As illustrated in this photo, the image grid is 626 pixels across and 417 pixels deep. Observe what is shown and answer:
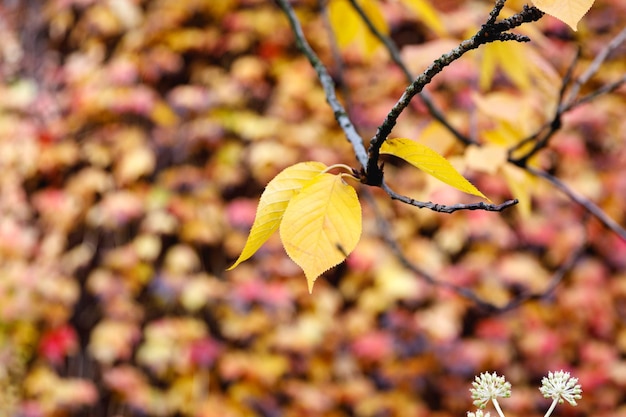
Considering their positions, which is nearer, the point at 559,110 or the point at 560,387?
the point at 560,387

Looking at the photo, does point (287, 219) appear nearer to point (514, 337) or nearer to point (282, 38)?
point (514, 337)

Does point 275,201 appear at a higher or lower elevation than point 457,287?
lower

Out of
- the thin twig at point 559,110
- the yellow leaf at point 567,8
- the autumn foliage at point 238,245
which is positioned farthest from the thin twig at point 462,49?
the autumn foliage at point 238,245

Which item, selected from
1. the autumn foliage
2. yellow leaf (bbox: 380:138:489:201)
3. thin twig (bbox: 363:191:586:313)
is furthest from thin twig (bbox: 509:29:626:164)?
the autumn foliage

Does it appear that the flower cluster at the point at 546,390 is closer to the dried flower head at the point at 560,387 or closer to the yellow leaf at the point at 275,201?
the dried flower head at the point at 560,387

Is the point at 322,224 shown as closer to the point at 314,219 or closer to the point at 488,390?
the point at 314,219

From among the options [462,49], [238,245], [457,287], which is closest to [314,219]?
[462,49]

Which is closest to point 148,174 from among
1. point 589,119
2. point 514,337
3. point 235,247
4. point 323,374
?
point 235,247
